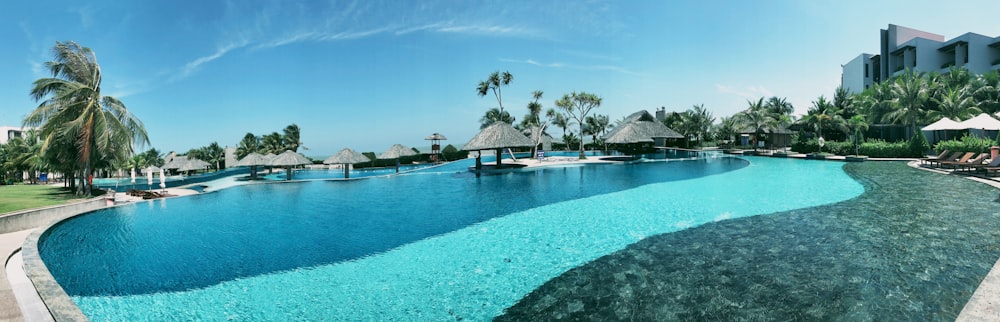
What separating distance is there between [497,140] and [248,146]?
3296 cm

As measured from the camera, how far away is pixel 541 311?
4.55 metres

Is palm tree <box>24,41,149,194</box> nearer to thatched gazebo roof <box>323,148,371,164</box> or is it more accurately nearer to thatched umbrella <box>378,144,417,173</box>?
thatched gazebo roof <box>323,148,371,164</box>

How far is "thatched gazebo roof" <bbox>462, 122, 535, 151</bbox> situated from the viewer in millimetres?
22859

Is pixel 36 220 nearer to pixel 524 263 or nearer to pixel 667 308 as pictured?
pixel 524 263

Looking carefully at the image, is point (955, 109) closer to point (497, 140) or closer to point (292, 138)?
point (497, 140)

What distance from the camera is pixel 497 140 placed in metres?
23.0

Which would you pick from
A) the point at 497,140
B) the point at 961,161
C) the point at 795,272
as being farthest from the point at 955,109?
the point at 795,272

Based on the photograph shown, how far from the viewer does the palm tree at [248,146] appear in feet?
135

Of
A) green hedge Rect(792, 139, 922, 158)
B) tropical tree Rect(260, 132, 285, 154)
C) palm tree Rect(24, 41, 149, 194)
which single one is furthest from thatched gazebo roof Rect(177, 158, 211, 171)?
green hedge Rect(792, 139, 922, 158)

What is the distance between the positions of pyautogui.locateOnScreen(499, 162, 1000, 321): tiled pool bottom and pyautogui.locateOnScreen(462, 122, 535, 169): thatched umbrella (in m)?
15.6

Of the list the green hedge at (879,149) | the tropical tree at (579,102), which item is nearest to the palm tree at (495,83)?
the tropical tree at (579,102)

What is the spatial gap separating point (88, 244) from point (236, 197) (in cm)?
712

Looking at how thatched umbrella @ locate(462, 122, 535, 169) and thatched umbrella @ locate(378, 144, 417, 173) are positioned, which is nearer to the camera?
thatched umbrella @ locate(462, 122, 535, 169)

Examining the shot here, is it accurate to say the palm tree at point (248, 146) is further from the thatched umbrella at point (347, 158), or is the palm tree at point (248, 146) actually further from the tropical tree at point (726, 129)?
the tropical tree at point (726, 129)
